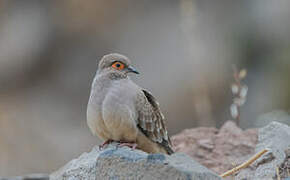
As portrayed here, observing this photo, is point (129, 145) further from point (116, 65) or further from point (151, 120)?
point (116, 65)

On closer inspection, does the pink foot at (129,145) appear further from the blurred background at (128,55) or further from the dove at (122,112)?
the blurred background at (128,55)

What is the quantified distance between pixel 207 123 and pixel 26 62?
21.0 feet

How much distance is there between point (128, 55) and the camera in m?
13.5

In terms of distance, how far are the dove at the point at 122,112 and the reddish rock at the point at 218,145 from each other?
76cm

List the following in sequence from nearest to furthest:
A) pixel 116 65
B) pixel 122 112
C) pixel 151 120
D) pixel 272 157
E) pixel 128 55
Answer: pixel 272 157 < pixel 122 112 < pixel 151 120 < pixel 116 65 < pixel 128 55

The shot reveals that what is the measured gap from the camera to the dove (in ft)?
16.8

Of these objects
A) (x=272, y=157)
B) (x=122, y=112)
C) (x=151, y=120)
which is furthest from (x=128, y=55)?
(x=272, y=157)

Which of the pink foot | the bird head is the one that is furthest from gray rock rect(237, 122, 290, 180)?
the bird head

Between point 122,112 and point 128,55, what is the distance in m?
8.46

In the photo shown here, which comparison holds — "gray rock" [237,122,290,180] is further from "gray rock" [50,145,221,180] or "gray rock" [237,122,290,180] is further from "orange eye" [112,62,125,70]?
"orange eye" [112,62,125,70]

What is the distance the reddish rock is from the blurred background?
17.1 feet

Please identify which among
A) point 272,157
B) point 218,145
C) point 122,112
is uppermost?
point 122,112

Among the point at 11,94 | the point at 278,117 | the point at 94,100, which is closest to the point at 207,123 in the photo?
the point at 278,117

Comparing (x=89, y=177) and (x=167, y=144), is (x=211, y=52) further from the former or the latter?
(x=89, y=177)
